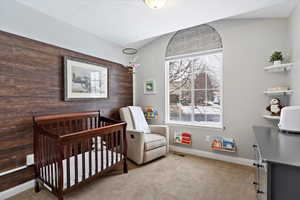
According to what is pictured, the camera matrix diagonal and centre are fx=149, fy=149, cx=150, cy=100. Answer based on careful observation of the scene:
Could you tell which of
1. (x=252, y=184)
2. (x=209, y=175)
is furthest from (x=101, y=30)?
Result: (x=252, y=184)

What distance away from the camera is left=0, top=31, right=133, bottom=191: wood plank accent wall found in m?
1.70

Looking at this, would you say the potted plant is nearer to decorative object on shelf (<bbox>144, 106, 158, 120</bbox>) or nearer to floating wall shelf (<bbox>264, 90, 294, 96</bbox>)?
floating wall shelf (<bbox>264, 90, 294, 96</bbox>)

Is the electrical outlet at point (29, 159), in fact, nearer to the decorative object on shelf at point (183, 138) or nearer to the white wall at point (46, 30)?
the white wall at point (46, 30)

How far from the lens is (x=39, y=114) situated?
6.52 ft

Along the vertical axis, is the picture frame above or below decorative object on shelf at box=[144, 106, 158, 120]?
above

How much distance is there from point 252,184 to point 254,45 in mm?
2093

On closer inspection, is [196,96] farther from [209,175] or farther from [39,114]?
[39,114]

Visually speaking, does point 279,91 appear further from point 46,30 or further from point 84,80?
point 46,30

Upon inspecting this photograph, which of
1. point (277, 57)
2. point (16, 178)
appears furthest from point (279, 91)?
point (16, 178)

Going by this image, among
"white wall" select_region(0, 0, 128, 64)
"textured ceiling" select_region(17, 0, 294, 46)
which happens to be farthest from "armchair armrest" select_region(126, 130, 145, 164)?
"textured ceiling" select_region(17, 0, 294, 46)

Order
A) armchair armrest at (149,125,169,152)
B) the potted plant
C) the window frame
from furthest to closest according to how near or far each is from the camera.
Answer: armchair armrest at (149,125,169,152) < the window frame < the potted plant

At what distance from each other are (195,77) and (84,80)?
2.16m

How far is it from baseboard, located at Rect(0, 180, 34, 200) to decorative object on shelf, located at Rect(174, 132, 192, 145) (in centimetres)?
247

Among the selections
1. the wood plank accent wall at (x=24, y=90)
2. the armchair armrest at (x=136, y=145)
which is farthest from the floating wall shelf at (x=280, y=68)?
the wood plank accent wall at (x=24, y=90)
